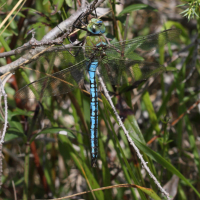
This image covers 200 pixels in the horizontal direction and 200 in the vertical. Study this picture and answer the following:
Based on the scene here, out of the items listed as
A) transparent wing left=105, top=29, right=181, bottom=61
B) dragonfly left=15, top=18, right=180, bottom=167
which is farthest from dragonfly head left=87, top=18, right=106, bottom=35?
transparent wing left=105, top=29, right=181, bottom=61

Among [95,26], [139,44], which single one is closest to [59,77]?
[95,26]

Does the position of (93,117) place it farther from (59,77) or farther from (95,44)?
(95,44)

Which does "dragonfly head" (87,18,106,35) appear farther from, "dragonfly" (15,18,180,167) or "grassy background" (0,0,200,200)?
"grassy background" (0,0,200,200)

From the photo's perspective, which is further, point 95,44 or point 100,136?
point 100,136

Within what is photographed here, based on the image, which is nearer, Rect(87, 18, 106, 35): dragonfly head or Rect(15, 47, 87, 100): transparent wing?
Rect(87, 18, 106, 35): dragonfly head

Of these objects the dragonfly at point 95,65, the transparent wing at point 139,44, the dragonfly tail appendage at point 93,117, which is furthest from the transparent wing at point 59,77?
the transparent wing at point 139,44

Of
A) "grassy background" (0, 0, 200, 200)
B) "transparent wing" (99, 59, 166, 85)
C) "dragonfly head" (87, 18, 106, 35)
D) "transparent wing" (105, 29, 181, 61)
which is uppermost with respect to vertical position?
"dragonfly head" (87, 18, 106, 35)

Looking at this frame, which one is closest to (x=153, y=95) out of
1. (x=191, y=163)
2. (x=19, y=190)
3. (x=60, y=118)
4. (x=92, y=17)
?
(x=191, y=163)

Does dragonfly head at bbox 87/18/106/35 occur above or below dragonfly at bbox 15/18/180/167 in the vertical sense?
above
